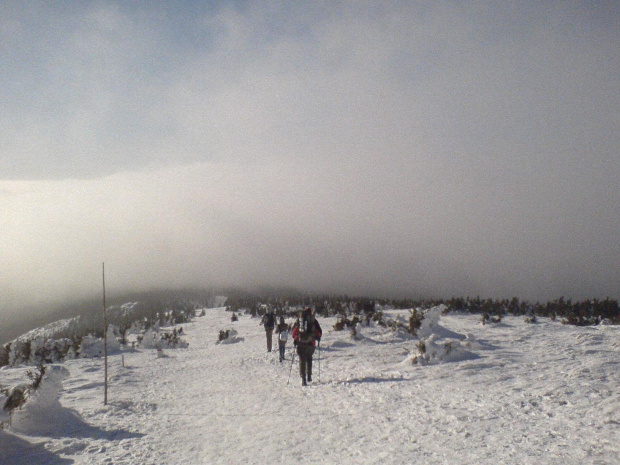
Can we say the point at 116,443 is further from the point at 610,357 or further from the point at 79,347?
the point at 79,347

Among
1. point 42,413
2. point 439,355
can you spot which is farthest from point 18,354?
point 439,355

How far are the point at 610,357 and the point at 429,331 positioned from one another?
9739 mm

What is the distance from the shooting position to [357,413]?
809 cm

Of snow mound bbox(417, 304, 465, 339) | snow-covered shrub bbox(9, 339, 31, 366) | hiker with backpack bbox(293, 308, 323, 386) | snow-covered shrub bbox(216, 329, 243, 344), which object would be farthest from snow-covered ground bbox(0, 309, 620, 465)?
snow-covered shrub bbox(216, 329, 243, 344)

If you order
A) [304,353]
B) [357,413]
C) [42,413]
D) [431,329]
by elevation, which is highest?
[304,353]

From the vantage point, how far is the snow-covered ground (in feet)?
19.3

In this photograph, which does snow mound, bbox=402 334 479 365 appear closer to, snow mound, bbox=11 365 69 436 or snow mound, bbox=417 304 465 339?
snow mound, bbox=417 304 465 339

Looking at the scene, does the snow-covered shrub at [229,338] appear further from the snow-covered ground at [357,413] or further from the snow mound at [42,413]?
the snow mound at [42,413]

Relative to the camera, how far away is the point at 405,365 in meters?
12.9

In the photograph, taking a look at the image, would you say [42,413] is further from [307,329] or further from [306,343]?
[307,329]

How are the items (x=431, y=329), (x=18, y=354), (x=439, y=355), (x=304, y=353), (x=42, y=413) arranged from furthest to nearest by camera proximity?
(x=18, y=354) < (x=431, y=329) < (x=439, y=355) < (x=304, y=353) < (x=42, y=413)

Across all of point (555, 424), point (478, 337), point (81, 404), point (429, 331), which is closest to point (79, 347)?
point (81, 404)

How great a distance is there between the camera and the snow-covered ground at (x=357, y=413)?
5871mm

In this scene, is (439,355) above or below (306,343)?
below
